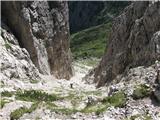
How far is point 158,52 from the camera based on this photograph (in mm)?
50844

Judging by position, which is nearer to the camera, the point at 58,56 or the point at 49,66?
the point at 49,66

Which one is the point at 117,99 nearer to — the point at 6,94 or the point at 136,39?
the point at 6,94

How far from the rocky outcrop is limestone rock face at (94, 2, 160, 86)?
1304 cm

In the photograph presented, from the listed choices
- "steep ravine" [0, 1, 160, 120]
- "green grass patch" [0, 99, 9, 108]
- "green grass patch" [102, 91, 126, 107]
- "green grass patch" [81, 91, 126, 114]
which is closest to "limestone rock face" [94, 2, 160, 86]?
"steep ravine" [0, 1, 160, 120]

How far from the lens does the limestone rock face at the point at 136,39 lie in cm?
5541

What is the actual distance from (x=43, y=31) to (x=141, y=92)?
1894 inches

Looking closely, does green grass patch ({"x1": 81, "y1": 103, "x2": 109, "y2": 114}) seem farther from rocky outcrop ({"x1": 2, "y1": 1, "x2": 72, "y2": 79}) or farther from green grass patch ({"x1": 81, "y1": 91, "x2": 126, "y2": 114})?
rocky outcrop ({"x1": 2, "y1": 1, "x2": 72, "y2": 79})

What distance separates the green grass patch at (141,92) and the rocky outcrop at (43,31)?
41.7 metres

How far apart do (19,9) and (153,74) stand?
39.6 meters

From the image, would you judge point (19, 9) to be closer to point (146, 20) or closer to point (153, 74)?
point (146, 20)

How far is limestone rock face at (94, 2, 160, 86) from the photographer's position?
5541cm

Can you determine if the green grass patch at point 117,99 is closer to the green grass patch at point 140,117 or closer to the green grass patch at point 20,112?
the green grass patch at point 140,117

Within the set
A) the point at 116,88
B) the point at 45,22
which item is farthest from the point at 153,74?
the point at 45,22

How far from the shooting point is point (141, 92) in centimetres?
3741
